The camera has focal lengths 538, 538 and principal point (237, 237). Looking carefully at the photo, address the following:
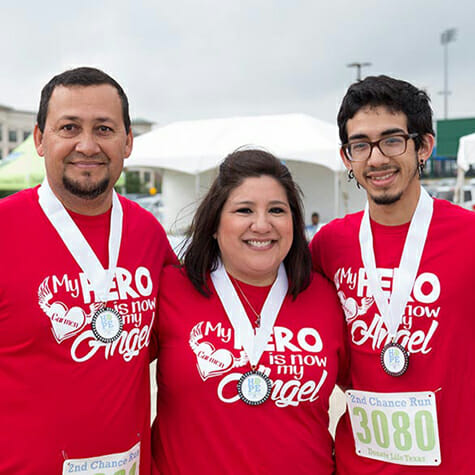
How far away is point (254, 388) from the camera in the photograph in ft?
6.89

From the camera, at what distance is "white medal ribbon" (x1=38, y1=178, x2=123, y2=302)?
2105 mm

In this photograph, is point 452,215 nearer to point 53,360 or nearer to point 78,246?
point 78,246

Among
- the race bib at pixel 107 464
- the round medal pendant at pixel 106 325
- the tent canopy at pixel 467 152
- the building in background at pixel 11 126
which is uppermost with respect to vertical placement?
the building in background at pixel 11 126

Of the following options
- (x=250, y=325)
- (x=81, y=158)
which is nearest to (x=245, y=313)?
(x=250, y=325)

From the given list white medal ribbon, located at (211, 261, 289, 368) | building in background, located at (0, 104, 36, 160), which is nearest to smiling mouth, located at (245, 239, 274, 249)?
white medal ribbon, located at (211, 261, 289, 368)

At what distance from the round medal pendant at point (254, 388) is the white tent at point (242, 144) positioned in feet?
27.5

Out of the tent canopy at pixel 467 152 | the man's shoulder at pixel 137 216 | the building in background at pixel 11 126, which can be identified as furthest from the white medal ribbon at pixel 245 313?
the building in background at pixel 11 126

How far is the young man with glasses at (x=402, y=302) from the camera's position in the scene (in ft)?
7.09

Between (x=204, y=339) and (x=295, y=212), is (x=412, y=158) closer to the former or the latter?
(x=295, y=212)

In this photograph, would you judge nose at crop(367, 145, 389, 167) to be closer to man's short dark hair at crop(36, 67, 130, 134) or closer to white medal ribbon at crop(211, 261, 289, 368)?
white medal ribbon at crop(211, 261, 289, 368)

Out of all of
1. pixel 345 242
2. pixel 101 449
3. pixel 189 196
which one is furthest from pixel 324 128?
pixel 101 449

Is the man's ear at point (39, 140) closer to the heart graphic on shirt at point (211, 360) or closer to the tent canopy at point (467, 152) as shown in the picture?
the heart graphic on shirt at point (211, 360)

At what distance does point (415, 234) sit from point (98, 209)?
1348mm

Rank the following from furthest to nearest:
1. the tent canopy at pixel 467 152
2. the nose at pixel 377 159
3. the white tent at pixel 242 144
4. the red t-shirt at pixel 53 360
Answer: the white tent at pixel 242 144
the tent canopy at pixel 467 152
the nose at pixel 377 159
the red t-shirt at pixel 53 360
